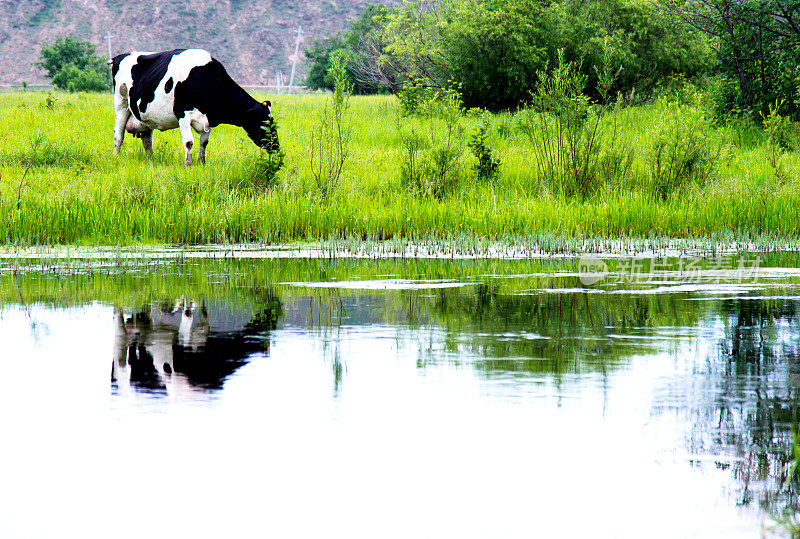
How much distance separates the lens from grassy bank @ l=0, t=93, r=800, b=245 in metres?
11.6

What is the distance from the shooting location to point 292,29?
112125 mm

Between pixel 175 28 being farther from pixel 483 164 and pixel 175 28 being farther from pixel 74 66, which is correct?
pixel 483 164

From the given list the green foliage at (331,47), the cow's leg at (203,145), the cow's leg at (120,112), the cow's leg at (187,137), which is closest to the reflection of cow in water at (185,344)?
the cow's leg at (187,137)

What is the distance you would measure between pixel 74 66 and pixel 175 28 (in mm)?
45779

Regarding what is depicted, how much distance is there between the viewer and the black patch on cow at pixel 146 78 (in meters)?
16.1

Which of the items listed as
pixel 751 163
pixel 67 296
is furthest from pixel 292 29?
pixel 67 296


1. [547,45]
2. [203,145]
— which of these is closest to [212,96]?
[203,145]

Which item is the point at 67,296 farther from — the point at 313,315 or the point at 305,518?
the point at 305,518

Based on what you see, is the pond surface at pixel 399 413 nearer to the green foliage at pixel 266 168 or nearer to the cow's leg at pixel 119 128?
the green foliage at pixel 266 168

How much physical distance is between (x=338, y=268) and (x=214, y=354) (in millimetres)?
3883
